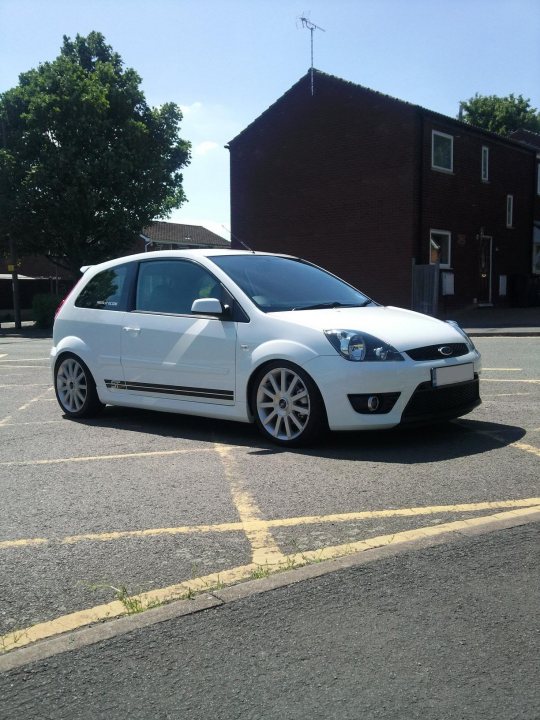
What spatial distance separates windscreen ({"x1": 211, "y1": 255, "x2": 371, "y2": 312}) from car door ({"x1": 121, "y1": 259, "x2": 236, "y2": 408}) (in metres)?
0.27

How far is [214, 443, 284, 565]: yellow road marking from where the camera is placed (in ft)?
11.7

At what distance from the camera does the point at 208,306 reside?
20.4 feet

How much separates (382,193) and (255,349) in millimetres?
20791

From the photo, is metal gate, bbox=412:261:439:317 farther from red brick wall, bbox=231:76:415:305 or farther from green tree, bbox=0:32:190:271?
green tree, bbox=0:32:190:271

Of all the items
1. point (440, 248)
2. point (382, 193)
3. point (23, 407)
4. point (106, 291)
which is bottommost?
point (23, 407)

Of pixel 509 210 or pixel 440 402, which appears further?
pixel 509 210

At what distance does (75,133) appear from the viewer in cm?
3112

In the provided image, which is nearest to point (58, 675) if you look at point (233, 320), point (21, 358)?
point (233, 320)

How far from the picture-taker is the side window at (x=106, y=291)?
7453 mm

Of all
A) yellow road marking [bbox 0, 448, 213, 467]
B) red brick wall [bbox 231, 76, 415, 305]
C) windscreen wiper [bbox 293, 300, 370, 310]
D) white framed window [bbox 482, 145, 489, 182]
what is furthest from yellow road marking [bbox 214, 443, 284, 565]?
white framed window [bbox 482, 145, 489, 182]

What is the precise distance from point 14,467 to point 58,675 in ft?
10.9

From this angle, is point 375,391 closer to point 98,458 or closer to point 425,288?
point 98,458

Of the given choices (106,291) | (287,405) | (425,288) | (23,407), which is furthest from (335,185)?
(287,405)

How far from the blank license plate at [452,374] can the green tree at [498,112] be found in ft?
181
